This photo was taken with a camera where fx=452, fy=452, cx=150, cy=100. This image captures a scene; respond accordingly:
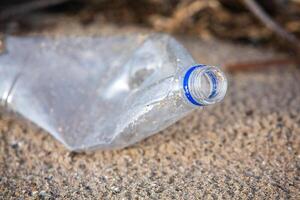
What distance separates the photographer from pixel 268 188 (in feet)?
2.91

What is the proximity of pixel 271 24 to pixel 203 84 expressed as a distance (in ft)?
1.92

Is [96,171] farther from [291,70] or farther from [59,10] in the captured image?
[59,10]

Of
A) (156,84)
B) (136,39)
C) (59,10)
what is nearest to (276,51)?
(136,39)

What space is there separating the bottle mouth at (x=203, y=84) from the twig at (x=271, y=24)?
55 cm

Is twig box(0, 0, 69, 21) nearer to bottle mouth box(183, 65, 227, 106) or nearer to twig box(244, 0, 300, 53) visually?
twig box(244, 0, 300, 53)

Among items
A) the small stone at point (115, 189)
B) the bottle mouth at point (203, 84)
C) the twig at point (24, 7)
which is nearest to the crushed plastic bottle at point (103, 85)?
the bottle mouth at point (203, 84)

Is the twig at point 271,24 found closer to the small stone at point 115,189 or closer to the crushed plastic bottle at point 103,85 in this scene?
Result: the crushed plastic bottle at point 103,85

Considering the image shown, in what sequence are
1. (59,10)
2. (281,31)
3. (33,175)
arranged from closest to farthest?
(33,175) < (281,31) < (59,10)

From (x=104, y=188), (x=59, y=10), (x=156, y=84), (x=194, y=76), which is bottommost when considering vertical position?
(x=59, y=10)

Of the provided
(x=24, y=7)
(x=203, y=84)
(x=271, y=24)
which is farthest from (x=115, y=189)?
(x=24, y=7)

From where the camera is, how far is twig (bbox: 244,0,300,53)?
1.33 meters

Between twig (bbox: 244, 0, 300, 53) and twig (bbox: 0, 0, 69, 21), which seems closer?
twig (bbox: 244, 0, 300, 53)

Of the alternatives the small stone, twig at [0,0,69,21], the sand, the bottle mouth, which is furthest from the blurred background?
the small stone

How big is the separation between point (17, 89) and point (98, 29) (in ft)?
1.65
